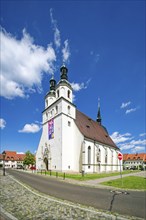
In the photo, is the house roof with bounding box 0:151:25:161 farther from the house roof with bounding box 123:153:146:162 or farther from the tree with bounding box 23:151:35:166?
the house roof with bounding box 123:153:146:162

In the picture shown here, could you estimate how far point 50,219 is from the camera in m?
5.09

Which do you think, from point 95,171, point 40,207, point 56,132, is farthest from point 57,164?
point 40,207

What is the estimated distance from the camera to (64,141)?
3541cm

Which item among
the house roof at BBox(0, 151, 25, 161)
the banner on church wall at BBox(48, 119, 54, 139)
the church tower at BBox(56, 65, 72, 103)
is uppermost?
the church tower at BBox(56, 65, 72, 103)

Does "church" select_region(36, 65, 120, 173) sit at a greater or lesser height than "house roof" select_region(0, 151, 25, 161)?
greater

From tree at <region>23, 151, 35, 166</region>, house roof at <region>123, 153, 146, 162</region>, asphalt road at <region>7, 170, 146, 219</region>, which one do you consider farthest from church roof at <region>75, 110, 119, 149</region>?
house roof at <region>123, 153, 146, 162</region>

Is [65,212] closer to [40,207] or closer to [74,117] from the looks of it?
[40,207]

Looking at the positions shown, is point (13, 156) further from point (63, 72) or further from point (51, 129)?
point (63, 72)

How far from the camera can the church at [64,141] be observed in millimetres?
35375

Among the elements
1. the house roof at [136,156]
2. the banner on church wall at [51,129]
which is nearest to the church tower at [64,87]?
the banner on church wall at [51,129]

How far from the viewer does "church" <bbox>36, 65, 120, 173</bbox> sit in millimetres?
35375

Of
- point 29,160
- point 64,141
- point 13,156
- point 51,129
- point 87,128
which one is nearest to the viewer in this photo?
point 64,141

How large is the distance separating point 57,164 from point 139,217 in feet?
99.8

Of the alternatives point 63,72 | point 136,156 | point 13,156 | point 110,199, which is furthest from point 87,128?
point 13,156
